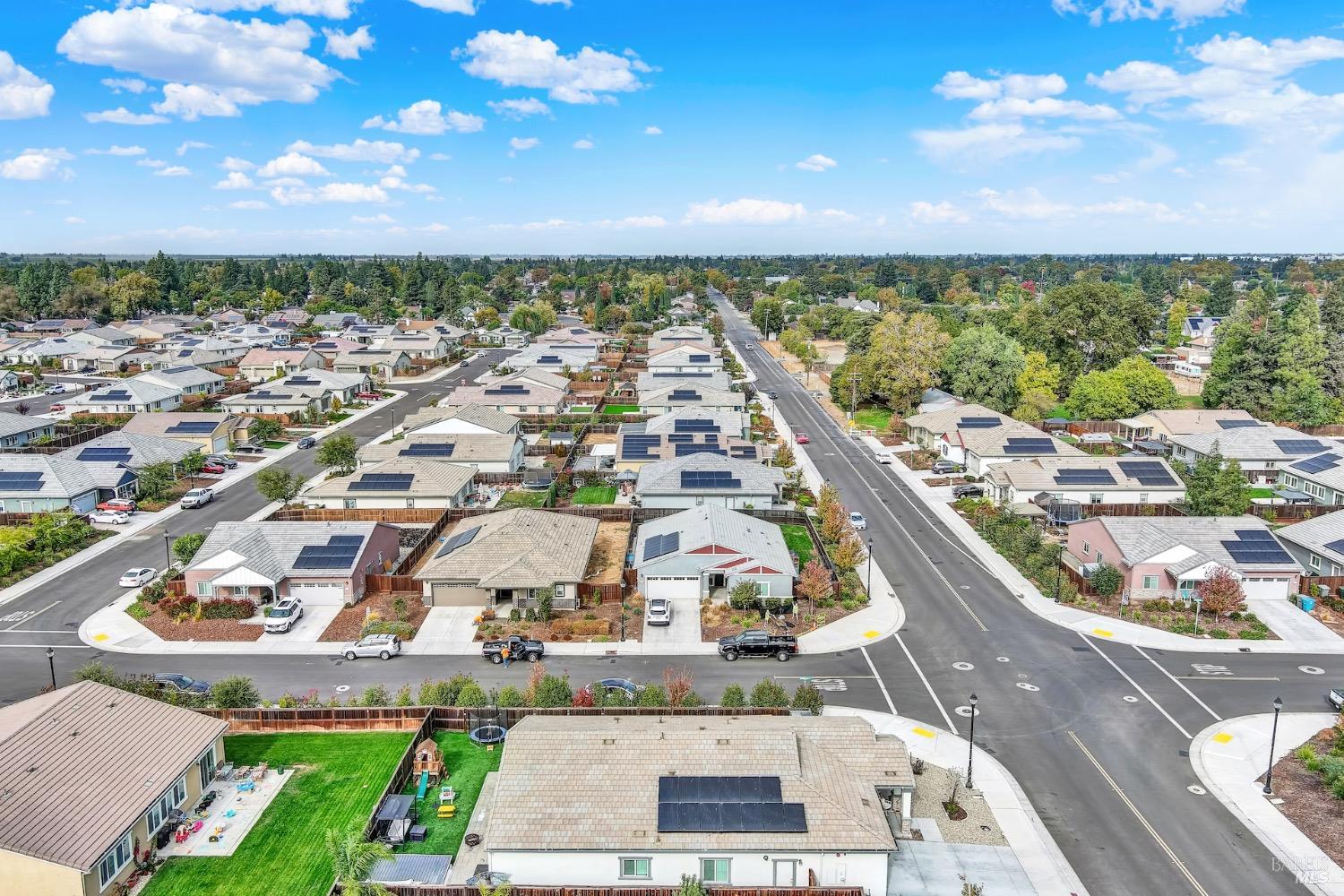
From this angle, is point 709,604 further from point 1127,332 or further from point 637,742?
point 1127,332

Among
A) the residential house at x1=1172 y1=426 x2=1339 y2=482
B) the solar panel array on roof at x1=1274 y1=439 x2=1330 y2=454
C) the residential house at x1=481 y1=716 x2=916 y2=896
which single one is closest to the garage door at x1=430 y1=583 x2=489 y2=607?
the residential house at x1=481 y1=716 x2=916 y2=896

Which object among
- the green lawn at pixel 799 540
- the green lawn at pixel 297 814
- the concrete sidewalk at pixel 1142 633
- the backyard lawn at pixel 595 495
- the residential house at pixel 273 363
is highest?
the residential house at pixel 273 363

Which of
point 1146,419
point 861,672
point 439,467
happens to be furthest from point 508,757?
point 1146,419

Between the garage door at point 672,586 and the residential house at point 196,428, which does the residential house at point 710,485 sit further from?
the residential house at point 196,428

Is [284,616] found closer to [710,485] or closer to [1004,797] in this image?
[710,485]


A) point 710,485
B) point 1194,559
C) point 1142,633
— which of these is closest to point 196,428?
point 710,485

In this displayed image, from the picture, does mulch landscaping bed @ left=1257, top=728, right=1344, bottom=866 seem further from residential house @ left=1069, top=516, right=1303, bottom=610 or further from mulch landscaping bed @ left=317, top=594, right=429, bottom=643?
mulch landscaping bed @ left=317, top=594, right=429, bottom=643


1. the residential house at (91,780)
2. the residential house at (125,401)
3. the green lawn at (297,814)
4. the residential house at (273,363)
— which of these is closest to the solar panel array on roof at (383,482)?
the green lawn at (297,814)
